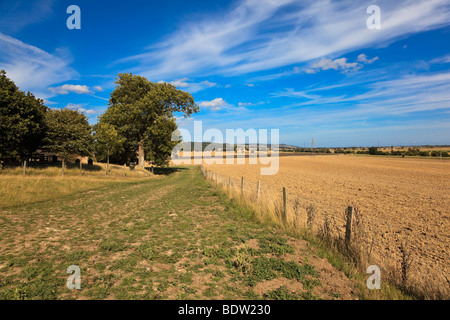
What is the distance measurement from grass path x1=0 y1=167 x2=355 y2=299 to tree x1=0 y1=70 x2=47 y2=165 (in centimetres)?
1553

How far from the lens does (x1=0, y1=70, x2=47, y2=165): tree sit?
20.7 meters

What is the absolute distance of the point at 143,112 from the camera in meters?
33.5

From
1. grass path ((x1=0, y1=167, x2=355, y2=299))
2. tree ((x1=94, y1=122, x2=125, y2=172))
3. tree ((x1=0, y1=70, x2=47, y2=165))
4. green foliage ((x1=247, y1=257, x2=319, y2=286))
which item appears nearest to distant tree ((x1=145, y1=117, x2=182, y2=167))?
tree ((x1=94, y1=122, x2=125, y2=172))

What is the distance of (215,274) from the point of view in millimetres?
5094

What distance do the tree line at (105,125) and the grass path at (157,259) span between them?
16.7 m

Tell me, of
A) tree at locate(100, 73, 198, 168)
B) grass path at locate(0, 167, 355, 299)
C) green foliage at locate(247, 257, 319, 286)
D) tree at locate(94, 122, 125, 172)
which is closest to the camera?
grass path at locate(0, 167, 355, 299)

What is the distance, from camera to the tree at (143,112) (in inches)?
1270

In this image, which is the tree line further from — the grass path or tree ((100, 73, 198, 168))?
the grass path

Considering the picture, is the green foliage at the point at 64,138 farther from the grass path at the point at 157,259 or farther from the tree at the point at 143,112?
the grass path at the point at 157,259

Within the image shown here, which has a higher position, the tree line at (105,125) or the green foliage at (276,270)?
the tree line at (105,125)

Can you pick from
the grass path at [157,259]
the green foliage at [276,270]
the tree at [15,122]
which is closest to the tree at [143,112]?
the tree at [15,122]

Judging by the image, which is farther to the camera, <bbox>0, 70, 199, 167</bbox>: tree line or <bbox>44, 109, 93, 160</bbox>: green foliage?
<bbox>44, 109, 93, 160</bbox>: green foliage

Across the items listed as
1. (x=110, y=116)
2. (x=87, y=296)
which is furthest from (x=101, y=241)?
(x=110, y=116)
